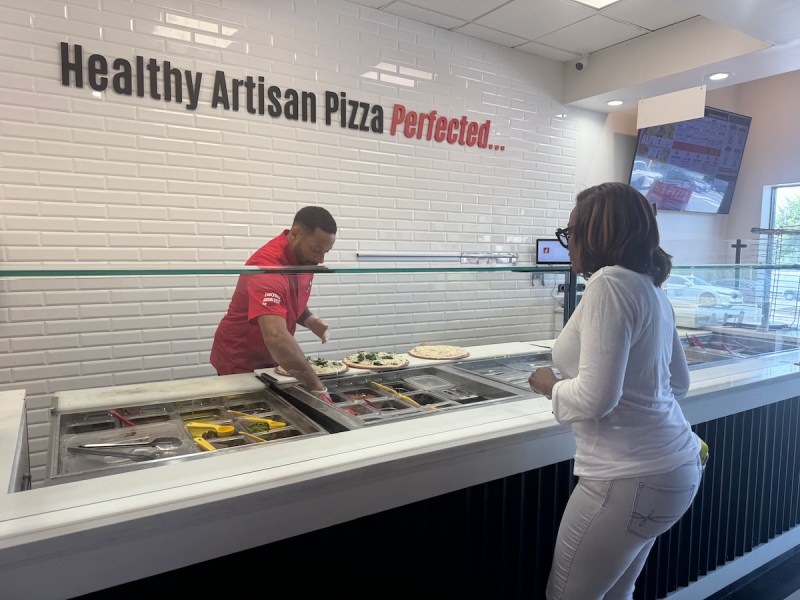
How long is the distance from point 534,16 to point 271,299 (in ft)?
11.3

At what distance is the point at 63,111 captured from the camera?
3084 millimetres

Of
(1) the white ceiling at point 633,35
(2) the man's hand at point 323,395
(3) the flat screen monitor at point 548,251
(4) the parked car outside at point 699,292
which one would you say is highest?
(1) the white ceiling at point 633,35

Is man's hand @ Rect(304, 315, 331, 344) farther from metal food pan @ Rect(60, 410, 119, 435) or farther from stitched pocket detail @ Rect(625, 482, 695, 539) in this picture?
stitched pocket detail @ Rect(625, 482, 695, 539)

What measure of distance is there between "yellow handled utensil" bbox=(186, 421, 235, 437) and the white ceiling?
3.41 meters

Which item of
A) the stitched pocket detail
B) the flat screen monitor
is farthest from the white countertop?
the flat screen monitor

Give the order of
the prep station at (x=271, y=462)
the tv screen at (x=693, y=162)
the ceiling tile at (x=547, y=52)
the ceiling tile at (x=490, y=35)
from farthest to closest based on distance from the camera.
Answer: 1. the tv screen at (x=693, y=162)
2. the ceiling tile at (x=547, y=52)
3. the ceiling tile at (x=490, y=35)
4. the prep station at (x=271, y=462)

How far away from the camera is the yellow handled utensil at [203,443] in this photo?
4.78 ft

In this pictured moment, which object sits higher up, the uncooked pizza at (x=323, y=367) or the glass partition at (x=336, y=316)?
the glass partition at (x=336, y=316)

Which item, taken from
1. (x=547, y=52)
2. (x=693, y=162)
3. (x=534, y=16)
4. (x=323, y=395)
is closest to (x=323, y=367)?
(x=323, y=395)

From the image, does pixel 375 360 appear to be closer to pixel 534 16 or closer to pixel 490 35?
pixel 534 16

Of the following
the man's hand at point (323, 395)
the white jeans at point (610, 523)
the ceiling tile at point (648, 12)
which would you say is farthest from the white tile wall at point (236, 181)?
the ceiling tile at point (648, 12)

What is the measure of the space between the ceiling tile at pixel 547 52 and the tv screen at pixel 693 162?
1189 mm

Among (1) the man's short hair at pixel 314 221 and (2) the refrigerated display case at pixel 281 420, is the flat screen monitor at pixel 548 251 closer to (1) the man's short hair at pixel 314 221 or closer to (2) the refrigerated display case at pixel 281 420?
(2) the refrigerated display case at pixel 281 420

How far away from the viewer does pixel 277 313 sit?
1947 millimetres
